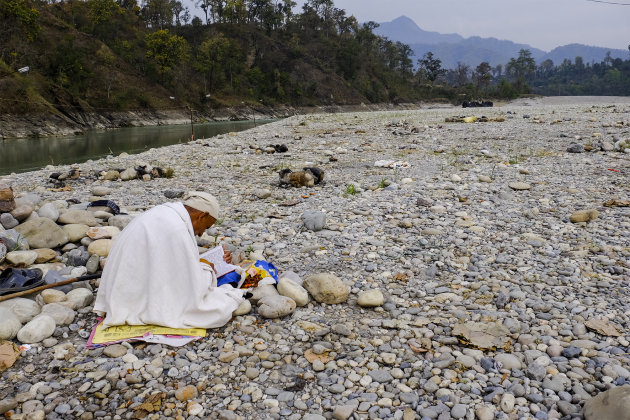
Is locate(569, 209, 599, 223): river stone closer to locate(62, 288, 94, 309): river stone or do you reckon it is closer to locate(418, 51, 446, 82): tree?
locate(62, 288, 94, 309): river stone

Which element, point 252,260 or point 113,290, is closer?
point 113,290

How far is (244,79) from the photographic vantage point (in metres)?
78.9

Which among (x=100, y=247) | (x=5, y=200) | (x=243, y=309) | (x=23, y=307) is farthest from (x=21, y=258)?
(x=243, y=309)

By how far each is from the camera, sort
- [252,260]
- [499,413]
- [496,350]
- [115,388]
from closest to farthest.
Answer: [499,413] < [115,388] < [496,350] < [252,260]

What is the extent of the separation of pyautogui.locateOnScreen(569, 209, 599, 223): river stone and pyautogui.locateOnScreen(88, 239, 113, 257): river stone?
5868 mm

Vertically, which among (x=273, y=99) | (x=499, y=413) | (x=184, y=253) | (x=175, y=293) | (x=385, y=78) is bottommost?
(x=499, y=413)

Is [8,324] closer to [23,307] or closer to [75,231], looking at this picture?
[23,307]

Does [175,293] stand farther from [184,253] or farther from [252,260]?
[252,260]

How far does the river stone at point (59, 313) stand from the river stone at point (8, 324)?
20cm

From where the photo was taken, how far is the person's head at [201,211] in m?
3.70

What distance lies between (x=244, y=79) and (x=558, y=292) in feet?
268

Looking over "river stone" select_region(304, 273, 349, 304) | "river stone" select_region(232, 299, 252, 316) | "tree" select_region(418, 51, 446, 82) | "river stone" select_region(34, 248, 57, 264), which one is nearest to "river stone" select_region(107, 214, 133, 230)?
"river stone" select_region(34, 248, 57, 264)

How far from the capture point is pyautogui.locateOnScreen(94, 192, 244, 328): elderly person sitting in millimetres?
3055

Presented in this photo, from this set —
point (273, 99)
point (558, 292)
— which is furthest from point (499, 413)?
point (273, 99)
